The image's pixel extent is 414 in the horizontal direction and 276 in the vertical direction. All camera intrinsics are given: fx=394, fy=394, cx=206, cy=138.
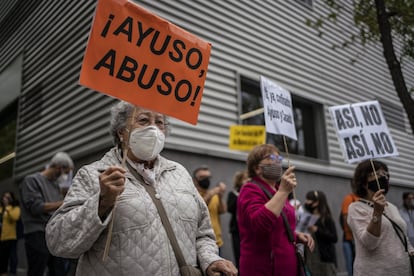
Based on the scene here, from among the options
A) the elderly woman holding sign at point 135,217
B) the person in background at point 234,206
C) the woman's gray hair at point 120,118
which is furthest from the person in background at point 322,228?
the woman's gray hair at point 120,118

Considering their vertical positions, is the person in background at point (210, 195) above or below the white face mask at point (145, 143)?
above

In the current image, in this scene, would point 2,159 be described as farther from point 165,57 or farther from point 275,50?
point 165,57

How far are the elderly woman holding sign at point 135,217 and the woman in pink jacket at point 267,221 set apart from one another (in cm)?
72

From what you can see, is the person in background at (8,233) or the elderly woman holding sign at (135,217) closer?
the elderly woman holding sign at (135,217)

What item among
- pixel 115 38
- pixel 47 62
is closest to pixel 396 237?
pixel 115 38

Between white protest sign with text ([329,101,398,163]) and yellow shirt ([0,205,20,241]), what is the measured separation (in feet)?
21.1

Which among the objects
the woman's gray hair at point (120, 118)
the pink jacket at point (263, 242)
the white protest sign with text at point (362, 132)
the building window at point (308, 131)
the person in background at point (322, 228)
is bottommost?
the pink jacket at point (263, 242)

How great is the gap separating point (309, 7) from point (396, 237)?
8.92 metres

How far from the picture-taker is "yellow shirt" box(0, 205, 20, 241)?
7.75m

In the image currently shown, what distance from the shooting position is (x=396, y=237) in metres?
3.36

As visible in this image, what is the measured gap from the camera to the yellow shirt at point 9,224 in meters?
7.75

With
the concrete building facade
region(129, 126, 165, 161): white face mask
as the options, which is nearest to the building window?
the concrete building facade

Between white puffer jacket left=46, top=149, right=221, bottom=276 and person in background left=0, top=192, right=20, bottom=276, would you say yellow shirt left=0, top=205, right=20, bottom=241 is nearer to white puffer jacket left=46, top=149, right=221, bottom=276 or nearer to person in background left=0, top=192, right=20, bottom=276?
person in background left=0, top=192, right=20, bottom=276

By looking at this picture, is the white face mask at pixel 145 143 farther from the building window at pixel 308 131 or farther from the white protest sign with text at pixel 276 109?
the building window at pixel 308 131
